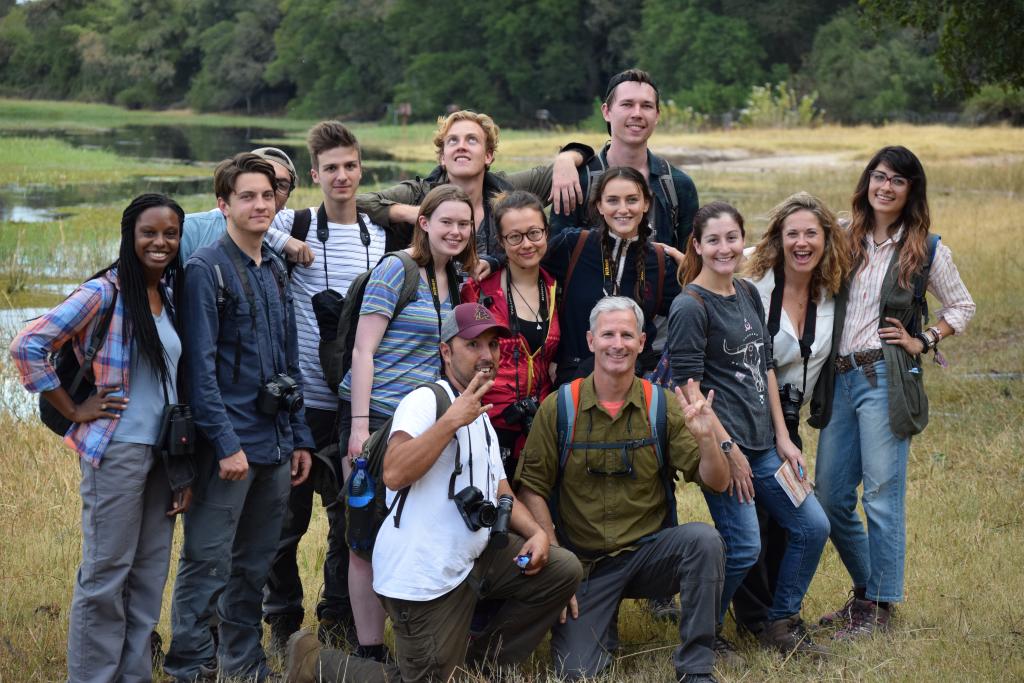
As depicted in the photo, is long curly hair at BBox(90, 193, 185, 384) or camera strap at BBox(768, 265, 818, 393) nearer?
long curly hair at BBox(90, 193, 185, 384)

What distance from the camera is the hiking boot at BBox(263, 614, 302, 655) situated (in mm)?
5625

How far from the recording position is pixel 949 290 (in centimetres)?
552

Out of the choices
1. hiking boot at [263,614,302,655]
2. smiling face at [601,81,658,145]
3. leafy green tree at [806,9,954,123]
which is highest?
leafy green tree at [806,9,954,123]

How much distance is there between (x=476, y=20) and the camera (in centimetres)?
7581

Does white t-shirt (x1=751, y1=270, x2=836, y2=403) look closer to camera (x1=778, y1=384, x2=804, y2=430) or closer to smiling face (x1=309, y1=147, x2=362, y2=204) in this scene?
camera (x1=778, y1=384, x2=804, y2=430)

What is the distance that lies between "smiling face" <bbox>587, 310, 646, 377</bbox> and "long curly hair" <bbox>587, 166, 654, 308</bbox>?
21.9 inches

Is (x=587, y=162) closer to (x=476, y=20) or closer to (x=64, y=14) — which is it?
(x=64, y=14)

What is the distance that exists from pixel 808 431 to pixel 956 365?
7.73 feet

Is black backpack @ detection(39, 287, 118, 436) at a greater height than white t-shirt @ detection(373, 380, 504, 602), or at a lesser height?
greater

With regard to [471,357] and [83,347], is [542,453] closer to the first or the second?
[471,357]

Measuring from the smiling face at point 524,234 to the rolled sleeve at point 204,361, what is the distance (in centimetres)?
134

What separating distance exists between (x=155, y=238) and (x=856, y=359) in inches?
127

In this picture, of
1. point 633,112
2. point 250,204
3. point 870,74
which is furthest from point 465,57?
point 250,204

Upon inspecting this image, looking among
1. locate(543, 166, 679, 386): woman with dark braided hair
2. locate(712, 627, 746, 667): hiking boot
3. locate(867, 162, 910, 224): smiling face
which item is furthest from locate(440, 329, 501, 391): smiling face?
locate(867, 162, 910, 224): smiling face
